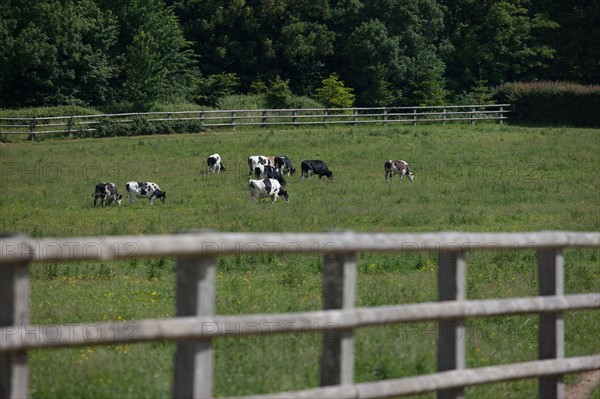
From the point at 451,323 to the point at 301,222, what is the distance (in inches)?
691

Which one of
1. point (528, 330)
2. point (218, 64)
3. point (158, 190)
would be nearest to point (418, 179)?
point (158, 190)

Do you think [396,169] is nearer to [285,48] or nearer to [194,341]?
[194,341]

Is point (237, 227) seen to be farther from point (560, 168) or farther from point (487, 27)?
point (487, 27)

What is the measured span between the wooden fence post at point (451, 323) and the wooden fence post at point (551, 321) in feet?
3.16

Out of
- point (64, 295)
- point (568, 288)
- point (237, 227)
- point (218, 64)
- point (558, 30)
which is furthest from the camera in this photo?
point (558, 30)

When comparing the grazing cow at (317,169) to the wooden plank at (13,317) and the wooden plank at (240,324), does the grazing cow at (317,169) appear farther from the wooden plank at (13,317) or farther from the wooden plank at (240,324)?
the wooden plank at (13,317)

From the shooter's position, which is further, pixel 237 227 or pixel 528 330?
pixel 237 227

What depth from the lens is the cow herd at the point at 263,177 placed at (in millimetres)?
29859

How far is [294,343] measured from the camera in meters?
8.42

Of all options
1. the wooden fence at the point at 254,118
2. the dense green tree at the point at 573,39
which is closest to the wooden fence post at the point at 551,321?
the wooden fence at the point at 254,118

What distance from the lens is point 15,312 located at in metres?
4.85

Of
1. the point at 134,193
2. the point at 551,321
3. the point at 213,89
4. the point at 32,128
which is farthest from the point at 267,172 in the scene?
the point at 213,89

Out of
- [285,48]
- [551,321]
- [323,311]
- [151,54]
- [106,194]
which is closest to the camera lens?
[323,311]

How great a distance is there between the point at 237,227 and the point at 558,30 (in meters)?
63.9
